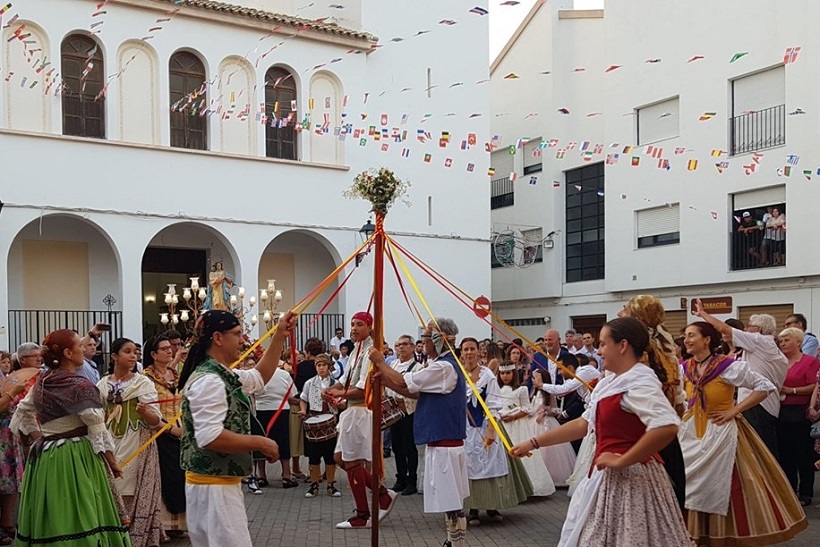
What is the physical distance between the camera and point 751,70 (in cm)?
2248

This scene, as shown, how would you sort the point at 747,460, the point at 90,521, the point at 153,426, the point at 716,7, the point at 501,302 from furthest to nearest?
the point at 501,302 → the point at 716,7 → the point at 153,426 → the point at 747,460 → the point at 90,521

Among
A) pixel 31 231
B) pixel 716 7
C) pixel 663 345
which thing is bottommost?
pixel 663 345

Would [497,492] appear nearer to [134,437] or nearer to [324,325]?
[134,437]

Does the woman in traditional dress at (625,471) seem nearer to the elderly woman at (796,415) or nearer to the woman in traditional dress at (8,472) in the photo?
the woman in traditional dress at (8,472)

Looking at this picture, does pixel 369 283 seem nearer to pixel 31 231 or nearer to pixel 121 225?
pixel 121 225

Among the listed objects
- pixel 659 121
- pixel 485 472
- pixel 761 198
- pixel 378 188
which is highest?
pixel 659 121

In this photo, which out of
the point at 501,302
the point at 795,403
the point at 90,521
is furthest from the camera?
the point at 501,302

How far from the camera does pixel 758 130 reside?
2266cm

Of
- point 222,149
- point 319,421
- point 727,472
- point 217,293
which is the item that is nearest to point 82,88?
point 222,149

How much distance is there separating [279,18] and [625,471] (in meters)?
19.9

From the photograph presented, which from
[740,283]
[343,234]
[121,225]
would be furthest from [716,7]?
[121,225]

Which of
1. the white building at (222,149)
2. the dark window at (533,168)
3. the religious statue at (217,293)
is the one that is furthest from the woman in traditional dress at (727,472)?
the dark window at (533,168)

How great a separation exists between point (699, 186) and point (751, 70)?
3.21m

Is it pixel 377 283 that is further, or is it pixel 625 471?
pixel 377 283
